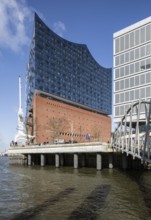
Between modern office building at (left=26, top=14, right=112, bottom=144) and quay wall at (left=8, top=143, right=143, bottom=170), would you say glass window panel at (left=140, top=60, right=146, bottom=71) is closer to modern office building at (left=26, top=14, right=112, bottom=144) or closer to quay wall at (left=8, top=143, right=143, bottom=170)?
quay wall at (left=8, top=143, right=143, bottom=170)

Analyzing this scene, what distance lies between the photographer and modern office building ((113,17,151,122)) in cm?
6925

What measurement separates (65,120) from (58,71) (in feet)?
85.7

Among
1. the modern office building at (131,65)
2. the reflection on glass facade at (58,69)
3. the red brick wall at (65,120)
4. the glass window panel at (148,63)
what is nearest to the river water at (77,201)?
the modern office building at (131,65)

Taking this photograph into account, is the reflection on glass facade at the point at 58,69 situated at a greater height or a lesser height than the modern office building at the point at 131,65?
greater

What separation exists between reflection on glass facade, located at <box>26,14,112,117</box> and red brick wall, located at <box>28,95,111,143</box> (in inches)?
252

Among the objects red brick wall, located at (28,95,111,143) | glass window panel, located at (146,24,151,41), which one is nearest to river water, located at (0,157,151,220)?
glass window panel, located at (146,24,151,41)

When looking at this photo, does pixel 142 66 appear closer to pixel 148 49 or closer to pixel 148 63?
pixel 148 63

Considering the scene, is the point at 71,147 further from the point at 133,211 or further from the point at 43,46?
the point at 43,46

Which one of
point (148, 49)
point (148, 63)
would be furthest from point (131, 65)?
point (148, 49)

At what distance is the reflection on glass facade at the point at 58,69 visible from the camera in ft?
469

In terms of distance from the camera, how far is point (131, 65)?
7306 centimetres

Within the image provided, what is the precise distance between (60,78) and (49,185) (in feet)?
418

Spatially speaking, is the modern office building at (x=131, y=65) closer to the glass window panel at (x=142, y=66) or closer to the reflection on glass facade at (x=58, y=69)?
the glass window panel at (x=142, y=66)

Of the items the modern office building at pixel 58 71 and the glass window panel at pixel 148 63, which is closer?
the glass window panel at pixel 148 63
